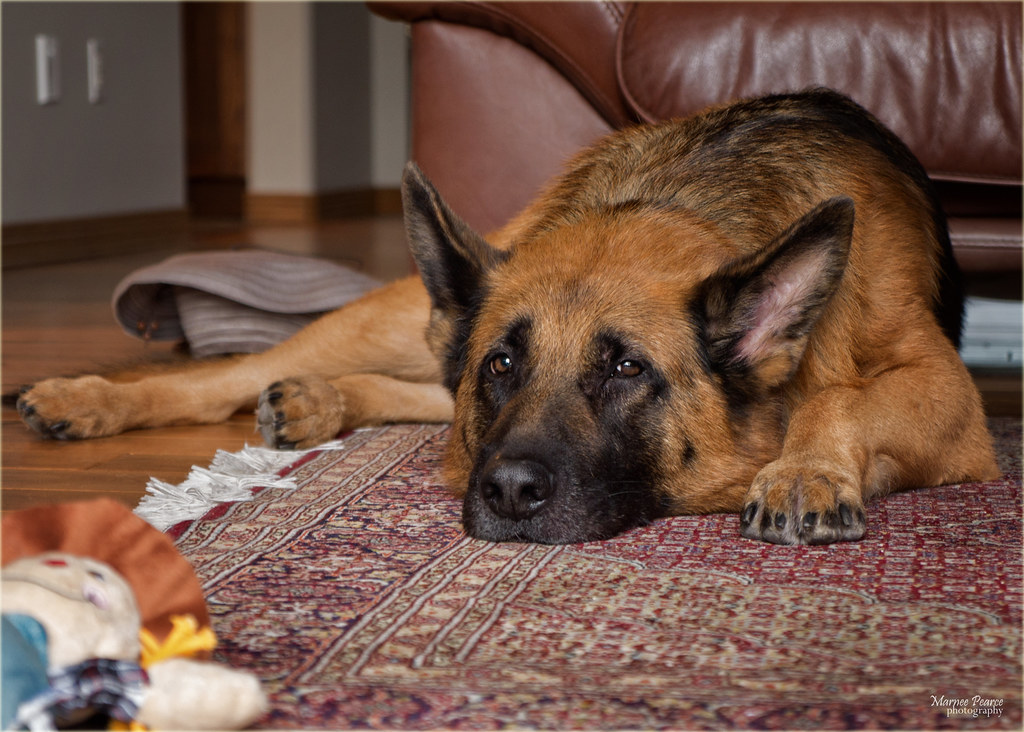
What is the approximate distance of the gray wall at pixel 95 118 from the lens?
7.04 meters

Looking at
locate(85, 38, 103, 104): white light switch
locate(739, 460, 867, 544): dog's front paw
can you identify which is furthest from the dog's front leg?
locate(85, 38, 103, 104): white light switch

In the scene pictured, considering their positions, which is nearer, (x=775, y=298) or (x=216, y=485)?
(x=775, y=298)

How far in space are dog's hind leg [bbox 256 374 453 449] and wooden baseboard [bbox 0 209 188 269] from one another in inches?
185

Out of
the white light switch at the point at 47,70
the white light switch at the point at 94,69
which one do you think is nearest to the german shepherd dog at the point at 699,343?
the white light switch at the point at 47,70

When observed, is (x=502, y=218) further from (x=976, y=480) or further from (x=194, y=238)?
(x=194, y=238)

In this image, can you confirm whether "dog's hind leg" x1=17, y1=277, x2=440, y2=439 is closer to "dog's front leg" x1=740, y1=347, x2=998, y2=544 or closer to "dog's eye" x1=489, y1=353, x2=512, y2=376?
"dog's eye" x1=489, y1=353, x2=512, y2=376

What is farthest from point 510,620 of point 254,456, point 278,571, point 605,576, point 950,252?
point 950,252

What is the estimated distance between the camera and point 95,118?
8047mm

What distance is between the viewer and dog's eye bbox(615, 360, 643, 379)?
1.94m

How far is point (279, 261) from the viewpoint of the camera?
394 centimetres

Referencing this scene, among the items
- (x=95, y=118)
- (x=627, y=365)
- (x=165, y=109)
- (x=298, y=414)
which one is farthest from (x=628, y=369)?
(x=165, y=109)

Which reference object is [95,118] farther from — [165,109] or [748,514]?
[748,514]

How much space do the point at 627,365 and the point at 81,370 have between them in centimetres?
196

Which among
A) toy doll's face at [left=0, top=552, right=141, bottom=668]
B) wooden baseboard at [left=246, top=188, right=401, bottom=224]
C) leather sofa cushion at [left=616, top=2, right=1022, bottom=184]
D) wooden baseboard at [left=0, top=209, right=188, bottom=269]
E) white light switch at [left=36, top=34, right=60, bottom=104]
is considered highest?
leather sofa cushion at [left=616, top=2, right=1022, bottom=184]
